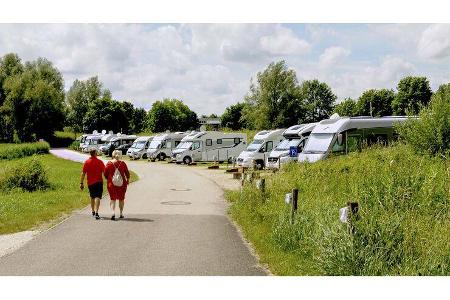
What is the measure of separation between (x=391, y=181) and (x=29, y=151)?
42.4 metres

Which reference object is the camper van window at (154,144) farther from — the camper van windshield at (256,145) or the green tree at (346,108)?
the green tree at (346,108)

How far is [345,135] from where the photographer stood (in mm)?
23859

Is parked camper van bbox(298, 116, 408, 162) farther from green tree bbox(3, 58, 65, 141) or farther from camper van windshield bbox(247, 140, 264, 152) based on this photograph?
green tree bbox(3, 58, 65, 141)

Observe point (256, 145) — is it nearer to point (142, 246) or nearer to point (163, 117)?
point (142, 246)

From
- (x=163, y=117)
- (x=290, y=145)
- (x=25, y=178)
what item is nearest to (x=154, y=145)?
(x=290, y=145)

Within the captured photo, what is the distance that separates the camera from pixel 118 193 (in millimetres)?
13414

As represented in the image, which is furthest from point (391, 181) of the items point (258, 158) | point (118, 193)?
point (258, 158)

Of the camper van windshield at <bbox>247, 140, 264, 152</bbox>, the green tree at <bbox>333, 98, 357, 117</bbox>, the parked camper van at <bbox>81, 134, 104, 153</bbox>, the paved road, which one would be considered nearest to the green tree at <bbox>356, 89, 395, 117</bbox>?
the green tree at <bbox>333, 98, 357, 117</bbox>

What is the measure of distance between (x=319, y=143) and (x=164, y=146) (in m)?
24.4

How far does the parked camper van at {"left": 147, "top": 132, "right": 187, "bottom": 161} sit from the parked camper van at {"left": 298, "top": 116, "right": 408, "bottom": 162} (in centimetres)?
2330

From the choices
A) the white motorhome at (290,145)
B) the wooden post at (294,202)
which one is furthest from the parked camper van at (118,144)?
the wooden post at (294,202)

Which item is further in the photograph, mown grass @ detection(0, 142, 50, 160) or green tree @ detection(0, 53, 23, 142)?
green tree @ detection(0, 53, 23, 142)

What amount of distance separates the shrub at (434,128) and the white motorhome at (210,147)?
955 inches

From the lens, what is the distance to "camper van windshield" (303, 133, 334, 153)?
922 inches
